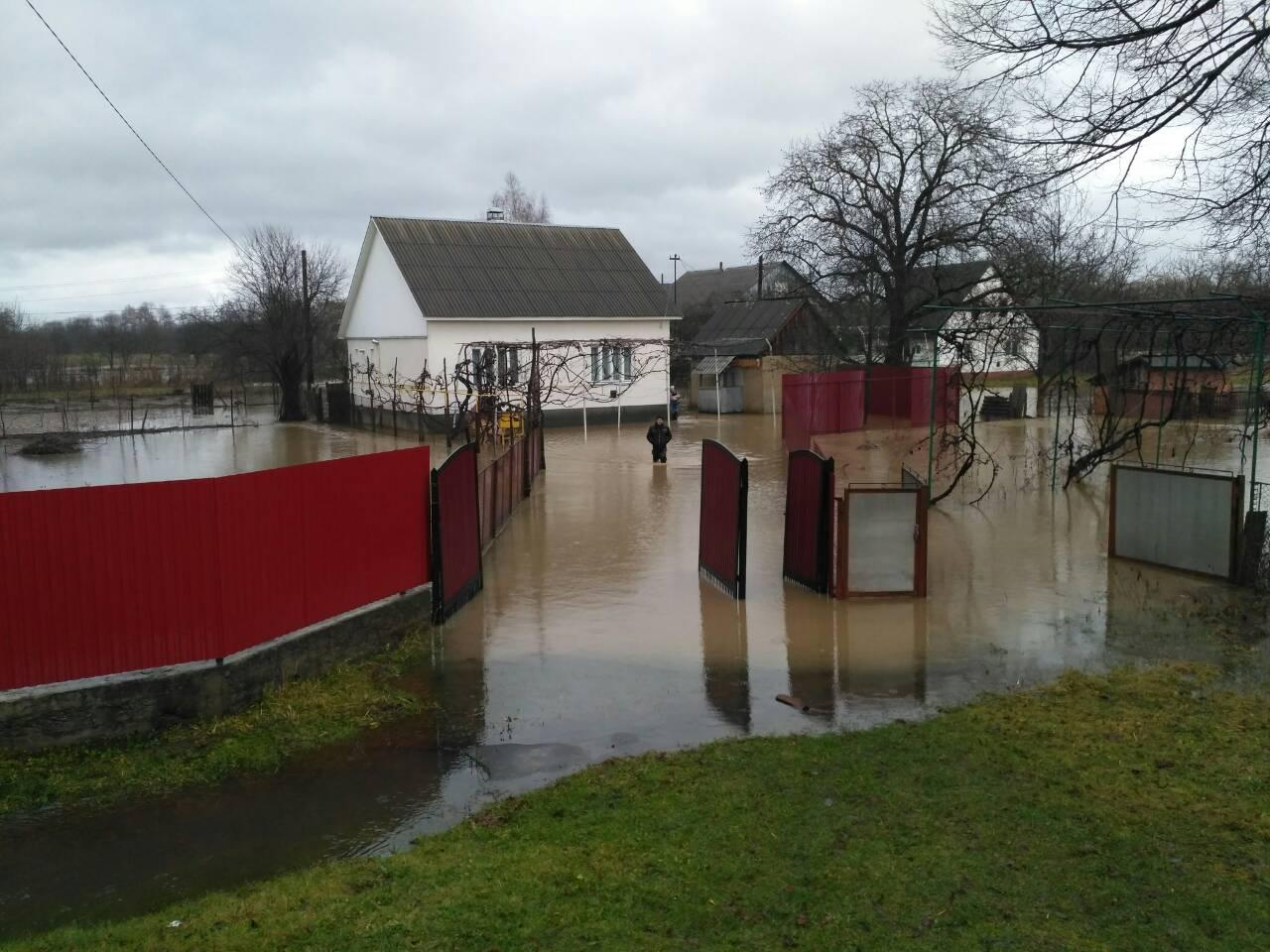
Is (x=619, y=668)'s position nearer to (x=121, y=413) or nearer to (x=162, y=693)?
(x=162, y=693)

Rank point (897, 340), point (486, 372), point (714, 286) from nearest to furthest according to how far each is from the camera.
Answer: point (486, 372) → point (897, 340) → point (714, 286)

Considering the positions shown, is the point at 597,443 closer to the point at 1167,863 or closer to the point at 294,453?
the point at 294,453

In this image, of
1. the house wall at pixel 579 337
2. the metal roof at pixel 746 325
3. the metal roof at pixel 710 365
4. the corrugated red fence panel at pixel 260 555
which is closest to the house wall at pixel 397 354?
the house wall at pixel 579 337

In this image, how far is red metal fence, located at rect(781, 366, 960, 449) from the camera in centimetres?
2639

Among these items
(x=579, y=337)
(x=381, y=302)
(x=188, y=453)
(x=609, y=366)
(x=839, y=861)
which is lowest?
(x=839, y=861)

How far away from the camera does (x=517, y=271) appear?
38812mm

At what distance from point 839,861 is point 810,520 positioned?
271 inches

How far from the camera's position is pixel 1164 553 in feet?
40.8

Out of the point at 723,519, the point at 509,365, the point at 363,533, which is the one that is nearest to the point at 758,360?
the point at 509,365

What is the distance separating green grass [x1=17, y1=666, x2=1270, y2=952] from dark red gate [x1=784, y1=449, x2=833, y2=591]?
4409mm

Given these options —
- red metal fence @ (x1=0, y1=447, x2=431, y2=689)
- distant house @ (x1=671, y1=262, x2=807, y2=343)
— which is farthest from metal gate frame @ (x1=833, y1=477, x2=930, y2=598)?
distant house @ (x1=671, y1=262, x2=807, y2=343)

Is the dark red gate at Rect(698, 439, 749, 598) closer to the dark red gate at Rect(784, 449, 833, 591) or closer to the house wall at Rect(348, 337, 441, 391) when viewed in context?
the dark red gate at Rect(784, 449, 833, 591)

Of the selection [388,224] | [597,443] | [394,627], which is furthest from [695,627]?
[388,224]

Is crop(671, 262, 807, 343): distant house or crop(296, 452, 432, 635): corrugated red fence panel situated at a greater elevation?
crop(671, 262, 807, 343): distant house
